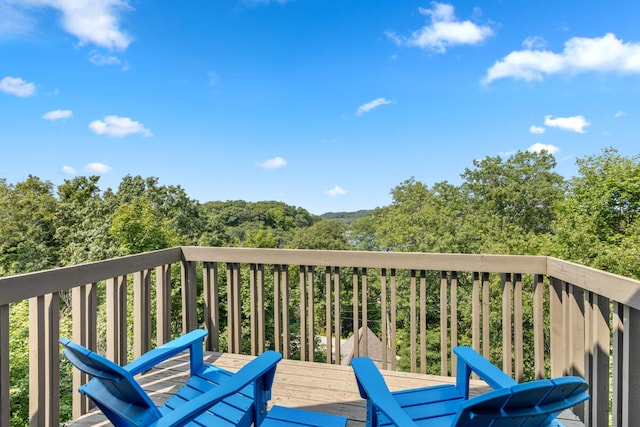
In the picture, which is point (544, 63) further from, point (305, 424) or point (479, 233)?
point (305, 424)

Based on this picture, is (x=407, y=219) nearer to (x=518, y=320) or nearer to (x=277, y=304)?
(x=277, y=304)

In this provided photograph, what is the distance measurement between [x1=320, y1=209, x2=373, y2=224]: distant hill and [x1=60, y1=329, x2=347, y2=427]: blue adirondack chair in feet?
101

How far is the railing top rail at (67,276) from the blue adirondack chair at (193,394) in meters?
0.52

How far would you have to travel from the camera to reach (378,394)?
1.37 m

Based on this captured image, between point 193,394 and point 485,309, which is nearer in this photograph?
point 193,394

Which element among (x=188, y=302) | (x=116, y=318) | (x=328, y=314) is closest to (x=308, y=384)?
(x=328, y=314)

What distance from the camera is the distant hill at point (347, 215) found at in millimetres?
33963

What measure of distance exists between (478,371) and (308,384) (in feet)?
4.73

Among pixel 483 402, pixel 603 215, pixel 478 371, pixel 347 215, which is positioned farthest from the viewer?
pixel 347 215

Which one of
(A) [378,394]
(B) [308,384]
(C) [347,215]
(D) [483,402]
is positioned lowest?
(B) [308,384]

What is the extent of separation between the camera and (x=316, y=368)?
2.96m

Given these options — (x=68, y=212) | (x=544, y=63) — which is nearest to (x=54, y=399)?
(x=68, y=212)

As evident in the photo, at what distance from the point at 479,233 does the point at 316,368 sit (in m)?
20.8

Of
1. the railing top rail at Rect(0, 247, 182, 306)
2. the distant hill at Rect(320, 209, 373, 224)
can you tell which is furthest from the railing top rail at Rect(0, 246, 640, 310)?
the distant hill at Rect(320, 209, 373, 224)
